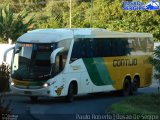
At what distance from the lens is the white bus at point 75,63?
72.9 ft

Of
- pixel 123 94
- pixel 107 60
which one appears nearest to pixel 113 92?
pixel 123 94

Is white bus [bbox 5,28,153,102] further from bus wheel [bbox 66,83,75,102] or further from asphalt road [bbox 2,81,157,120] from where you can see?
asphalt road [bbox 2,81,157,120]

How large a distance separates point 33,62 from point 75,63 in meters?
2.27

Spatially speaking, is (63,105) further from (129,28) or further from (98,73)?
(129,28)

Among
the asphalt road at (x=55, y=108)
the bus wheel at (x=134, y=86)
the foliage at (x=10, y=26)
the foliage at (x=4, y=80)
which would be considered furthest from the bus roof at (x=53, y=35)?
the foliage at (x=10, y=26)

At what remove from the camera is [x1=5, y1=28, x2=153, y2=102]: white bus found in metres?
22.2

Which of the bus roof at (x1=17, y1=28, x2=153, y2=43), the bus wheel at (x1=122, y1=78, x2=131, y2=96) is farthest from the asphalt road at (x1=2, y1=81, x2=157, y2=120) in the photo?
the bus roof at (x1=17, y1=28, x2=153, y2=43)

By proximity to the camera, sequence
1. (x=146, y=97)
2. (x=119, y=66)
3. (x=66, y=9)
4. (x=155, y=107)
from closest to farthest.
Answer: (x=155, y=107) < (x=146, y=97) < (x=119, y=66) < (x=66, y=9)

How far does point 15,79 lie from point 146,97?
6.56m

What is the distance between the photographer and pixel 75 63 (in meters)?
23.8

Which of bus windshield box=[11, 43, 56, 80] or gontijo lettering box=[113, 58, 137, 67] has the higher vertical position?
bus windshield box=[11, 43, 56, 80]

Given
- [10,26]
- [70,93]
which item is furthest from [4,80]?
[10,26]

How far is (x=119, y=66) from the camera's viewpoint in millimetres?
27359

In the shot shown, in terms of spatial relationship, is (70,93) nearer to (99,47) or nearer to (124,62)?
(99,47)
